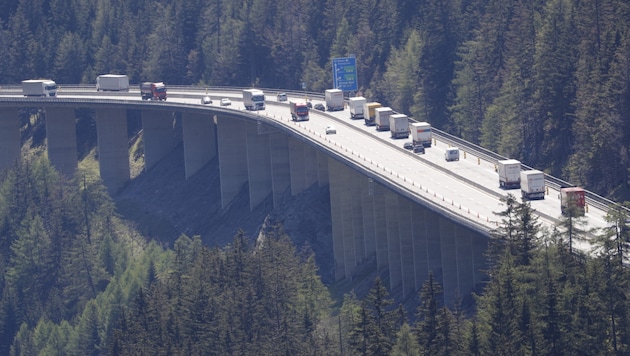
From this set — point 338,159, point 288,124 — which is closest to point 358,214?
point 338,159

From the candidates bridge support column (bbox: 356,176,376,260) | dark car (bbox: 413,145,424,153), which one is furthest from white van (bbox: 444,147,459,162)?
bridge support column (bbox: 356,176,376,260)

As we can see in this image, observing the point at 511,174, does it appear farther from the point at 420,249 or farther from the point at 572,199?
the point at 572,199

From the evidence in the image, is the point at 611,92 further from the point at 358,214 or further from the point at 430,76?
the point at 430,76

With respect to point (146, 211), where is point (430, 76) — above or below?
above

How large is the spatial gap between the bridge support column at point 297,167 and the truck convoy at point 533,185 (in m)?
42.3

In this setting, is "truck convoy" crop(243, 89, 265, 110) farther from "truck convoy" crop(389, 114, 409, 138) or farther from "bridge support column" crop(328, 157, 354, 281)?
"bridge support column" crop(328, 157, 354, 281)

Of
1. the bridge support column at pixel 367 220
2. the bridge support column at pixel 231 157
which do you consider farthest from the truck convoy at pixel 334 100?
the bridge support column at pixel 367 220

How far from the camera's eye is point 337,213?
15862 centimetres

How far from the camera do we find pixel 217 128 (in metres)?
191

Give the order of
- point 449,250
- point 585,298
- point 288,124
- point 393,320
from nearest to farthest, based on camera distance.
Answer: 1. point 585,298
2. point 393,320
3. point 449,250
4. point 288,124

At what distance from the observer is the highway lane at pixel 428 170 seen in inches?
5074

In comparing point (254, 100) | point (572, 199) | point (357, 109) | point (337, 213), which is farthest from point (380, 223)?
point (254, 100)

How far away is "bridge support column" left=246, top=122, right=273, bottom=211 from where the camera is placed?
598 feet

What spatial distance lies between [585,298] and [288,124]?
Result: 2661 inches
